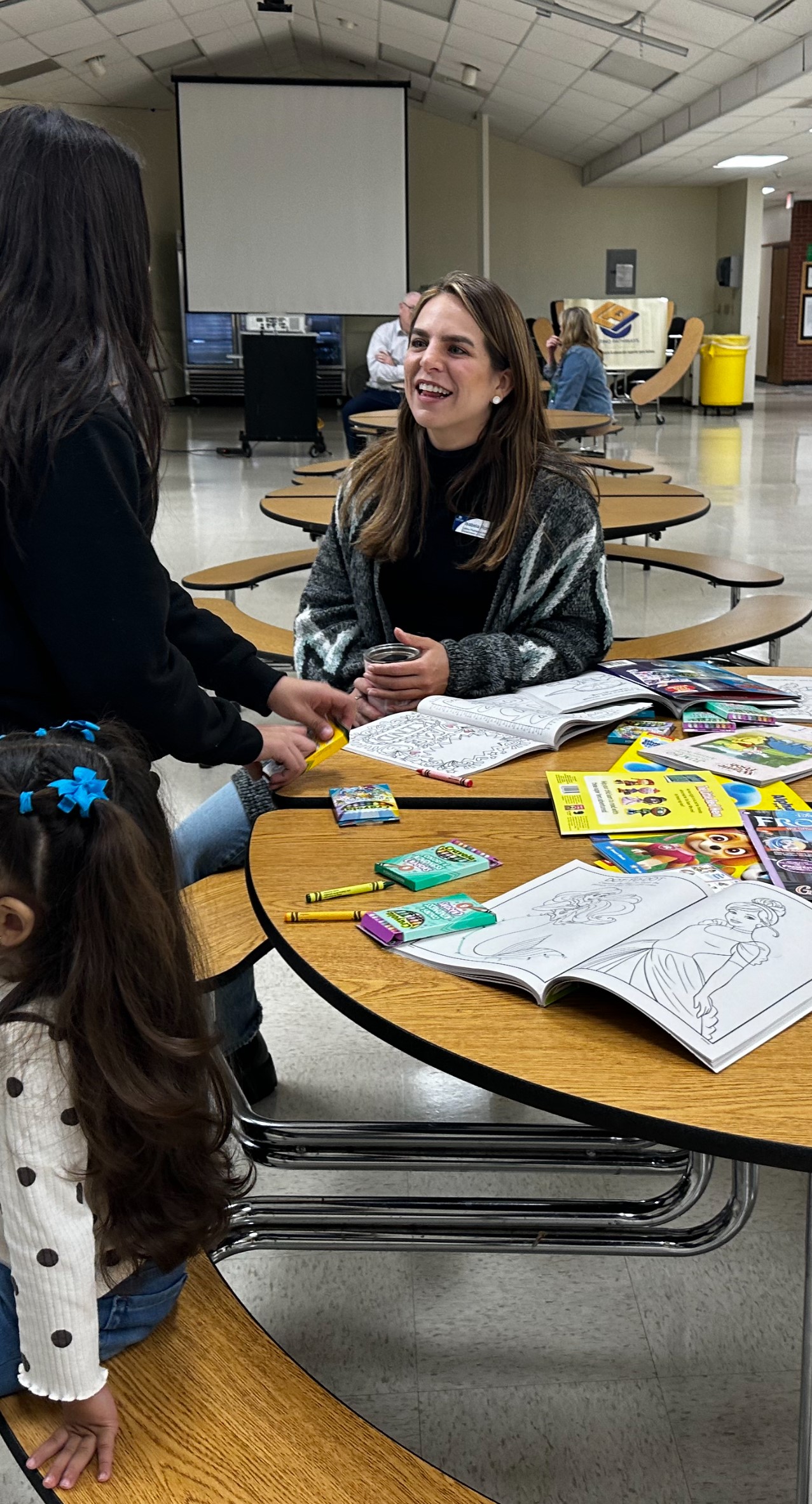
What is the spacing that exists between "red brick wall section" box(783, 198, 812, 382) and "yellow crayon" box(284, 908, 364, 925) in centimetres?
2128

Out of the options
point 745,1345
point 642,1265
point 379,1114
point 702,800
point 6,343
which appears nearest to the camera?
point 6,343

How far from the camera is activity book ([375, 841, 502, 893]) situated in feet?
3.98

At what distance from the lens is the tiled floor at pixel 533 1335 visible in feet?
4.57

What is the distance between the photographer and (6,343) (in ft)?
4.02

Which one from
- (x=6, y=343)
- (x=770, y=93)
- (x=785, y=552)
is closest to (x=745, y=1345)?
(x=6, y=343)

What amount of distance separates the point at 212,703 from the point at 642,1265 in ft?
3.22

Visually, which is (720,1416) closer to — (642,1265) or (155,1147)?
(642,1265)

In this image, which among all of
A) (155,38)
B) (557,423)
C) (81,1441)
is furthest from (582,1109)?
(155,38)

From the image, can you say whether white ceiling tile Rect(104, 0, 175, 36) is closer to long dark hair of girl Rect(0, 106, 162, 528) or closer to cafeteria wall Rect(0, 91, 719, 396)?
cafeteria wall Rect(0, 91, 719, 396)

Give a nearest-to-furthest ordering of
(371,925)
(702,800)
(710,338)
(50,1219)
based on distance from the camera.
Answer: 1. (50,1219)
2. (371,925)
3. (702,800)
4. (710,338)

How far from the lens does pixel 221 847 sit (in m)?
1.88

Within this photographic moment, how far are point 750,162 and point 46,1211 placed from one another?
53.9 feet

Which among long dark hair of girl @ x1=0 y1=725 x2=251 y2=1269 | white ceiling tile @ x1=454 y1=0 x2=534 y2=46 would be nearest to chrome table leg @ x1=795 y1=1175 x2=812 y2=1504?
long dark hair of girl @ x1=0 y1=725 x2=251 y2=1269

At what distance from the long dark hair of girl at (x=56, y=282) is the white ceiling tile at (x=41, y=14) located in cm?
1135
